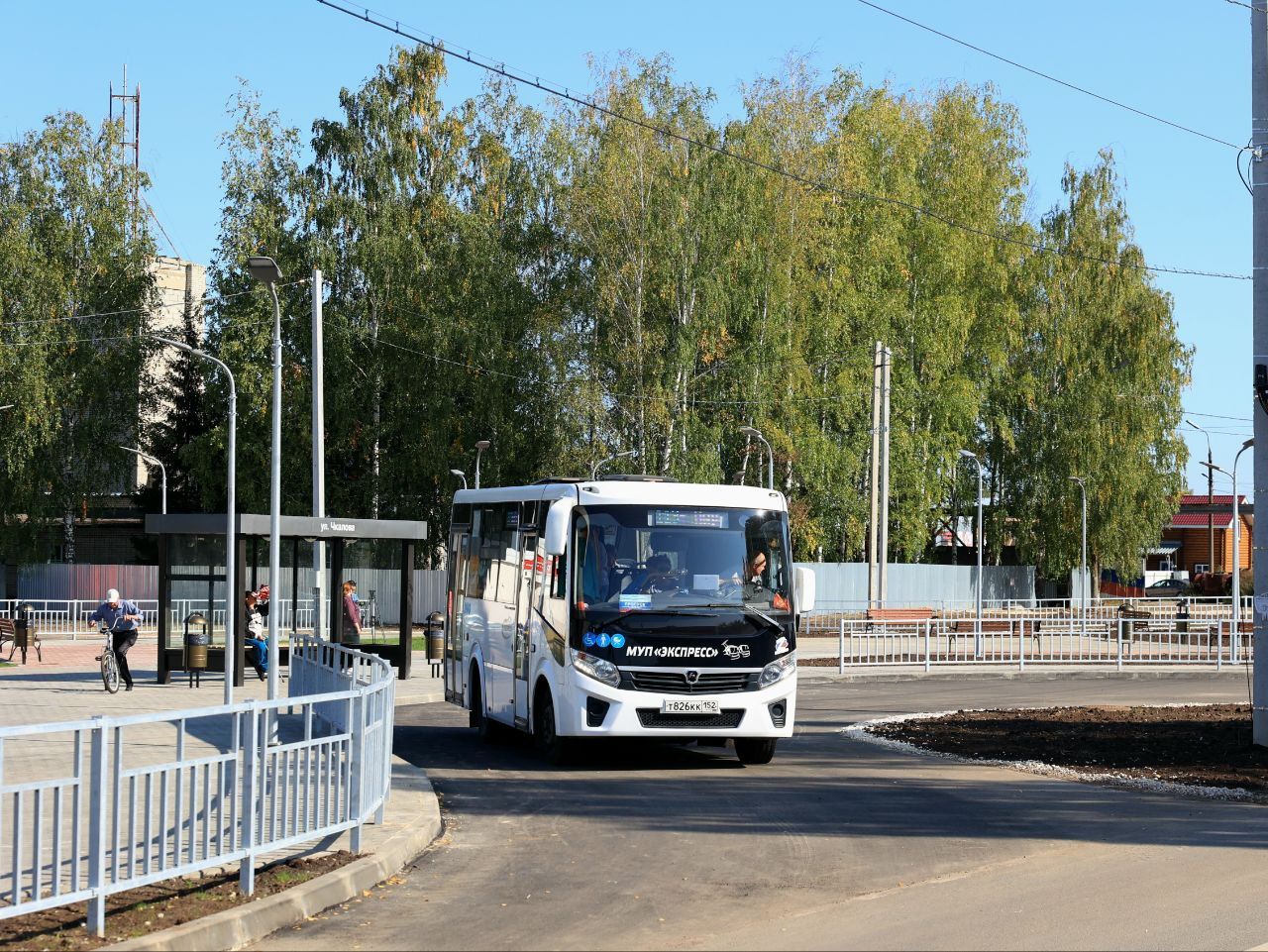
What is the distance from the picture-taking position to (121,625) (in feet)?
87.4

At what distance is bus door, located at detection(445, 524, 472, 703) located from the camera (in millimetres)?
20938

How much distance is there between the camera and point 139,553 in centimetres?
6738

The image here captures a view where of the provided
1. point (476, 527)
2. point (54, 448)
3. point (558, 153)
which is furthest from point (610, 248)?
point (476, 527)

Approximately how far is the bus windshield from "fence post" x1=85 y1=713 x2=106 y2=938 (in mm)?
8953

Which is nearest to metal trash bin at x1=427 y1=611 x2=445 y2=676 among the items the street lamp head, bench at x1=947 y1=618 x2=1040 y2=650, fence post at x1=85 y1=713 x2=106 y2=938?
bench at x1=947 y1=618 x2=1040 y2=650

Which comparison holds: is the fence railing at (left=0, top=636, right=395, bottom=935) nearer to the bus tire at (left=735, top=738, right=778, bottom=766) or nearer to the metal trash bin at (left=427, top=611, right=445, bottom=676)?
the bus tire at (left=735, top=738, right=778, bottom=766)

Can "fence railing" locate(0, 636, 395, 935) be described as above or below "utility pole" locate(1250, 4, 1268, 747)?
below

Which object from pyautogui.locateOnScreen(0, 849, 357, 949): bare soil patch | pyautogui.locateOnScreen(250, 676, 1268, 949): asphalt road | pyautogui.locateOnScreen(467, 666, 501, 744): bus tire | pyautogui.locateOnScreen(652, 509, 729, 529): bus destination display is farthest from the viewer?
pyautogui.locateOnScreen(467, 666, 501, 744): bus tire

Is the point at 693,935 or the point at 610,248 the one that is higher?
the point at 610,248

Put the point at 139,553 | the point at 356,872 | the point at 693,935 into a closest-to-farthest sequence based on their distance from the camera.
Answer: the point at 693,935, the point at 356,872, the point at 139,553

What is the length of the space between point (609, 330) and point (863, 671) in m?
22.8

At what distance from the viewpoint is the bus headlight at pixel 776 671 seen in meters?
16.7

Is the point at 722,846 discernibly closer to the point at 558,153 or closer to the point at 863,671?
the point at 863,671

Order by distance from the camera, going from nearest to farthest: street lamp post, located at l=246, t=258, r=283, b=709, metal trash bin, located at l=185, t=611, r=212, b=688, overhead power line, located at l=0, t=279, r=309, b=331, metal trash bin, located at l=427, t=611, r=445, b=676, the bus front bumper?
the bus front bumper
street lamp post, located at l=246, t=258, r=283, b=709
metal trash bin, located at l=185, t=611, r=212, b=688
metal trash bin, located at l=427, t=611, r=445, b=676
overhead power line, located at l=0, t=279, r=309, b=331
